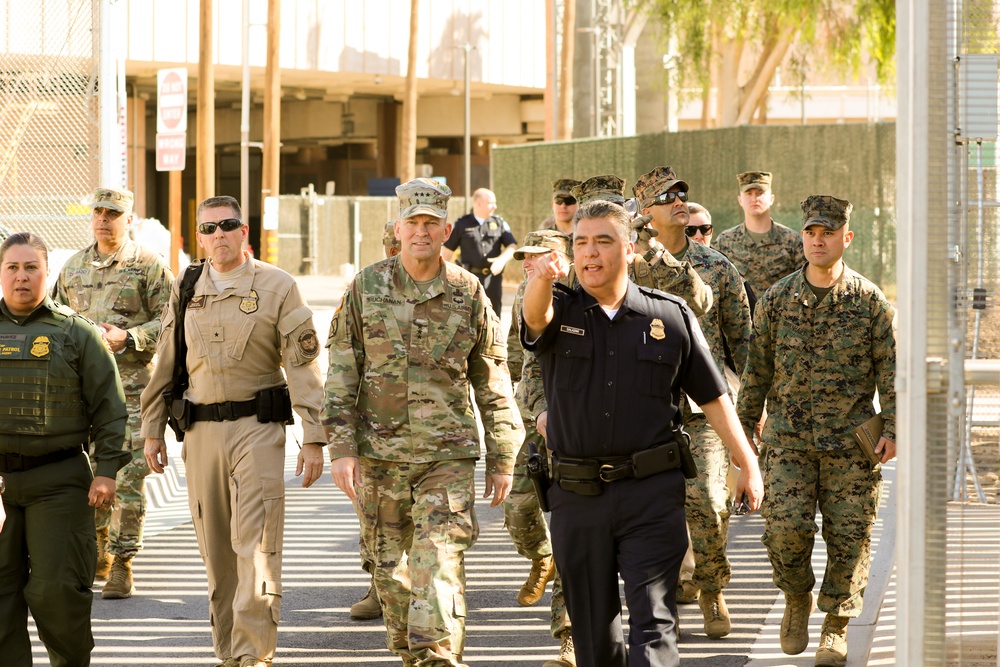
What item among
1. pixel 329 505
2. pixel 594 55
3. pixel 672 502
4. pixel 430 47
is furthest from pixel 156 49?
pixel 672 502

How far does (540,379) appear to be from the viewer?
7.02m

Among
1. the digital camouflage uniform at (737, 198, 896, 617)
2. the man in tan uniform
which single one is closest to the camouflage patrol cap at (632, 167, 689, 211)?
the digital camouflage uniform at (737, 198, 896, 617)

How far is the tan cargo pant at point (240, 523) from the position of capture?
20.8 ft

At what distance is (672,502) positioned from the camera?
209 inches

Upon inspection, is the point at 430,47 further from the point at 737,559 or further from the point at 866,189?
the point at 737,559

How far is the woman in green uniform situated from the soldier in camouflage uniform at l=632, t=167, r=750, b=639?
106 inches

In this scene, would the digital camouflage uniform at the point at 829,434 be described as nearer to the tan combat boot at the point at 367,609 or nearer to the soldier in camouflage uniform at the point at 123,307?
the tan combat boot at the point at 367,609

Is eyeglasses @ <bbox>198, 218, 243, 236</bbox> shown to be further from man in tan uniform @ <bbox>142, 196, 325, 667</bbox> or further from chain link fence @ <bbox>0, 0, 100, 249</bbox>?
chain link fence @ <bbox>0, 0, 100, 249</bbox>

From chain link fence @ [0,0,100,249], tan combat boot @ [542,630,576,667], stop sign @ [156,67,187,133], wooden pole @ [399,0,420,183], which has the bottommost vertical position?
tan combat boot @ [542,630,576,667]

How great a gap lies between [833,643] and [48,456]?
11.5 ft

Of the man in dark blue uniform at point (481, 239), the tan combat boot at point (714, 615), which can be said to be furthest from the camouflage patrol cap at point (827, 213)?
the man in dark blue uniform at point (481, 239)

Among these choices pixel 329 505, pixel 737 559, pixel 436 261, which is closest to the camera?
pixel 436 261

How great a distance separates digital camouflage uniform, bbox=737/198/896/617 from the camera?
664 centimetres

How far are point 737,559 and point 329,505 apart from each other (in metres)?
3.41
